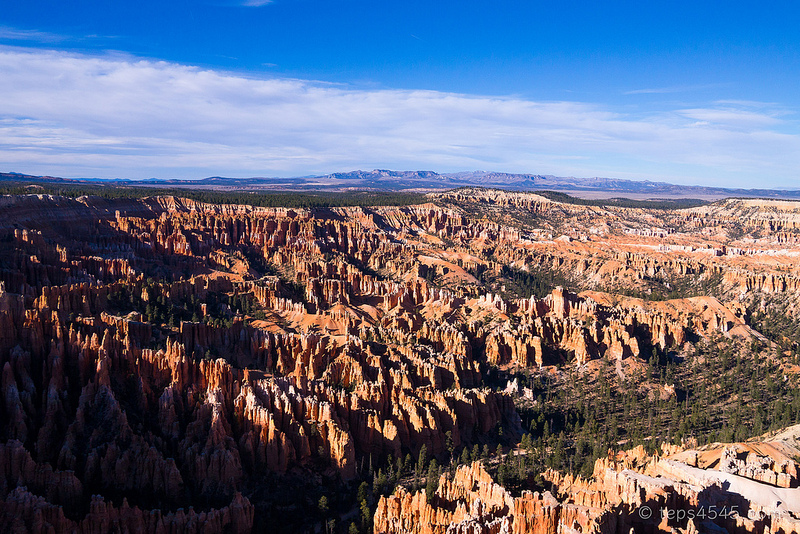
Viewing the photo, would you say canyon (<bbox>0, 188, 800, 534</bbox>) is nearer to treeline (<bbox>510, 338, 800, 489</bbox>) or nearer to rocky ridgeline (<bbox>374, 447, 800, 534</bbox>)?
rocky ridgeline (<bbox>374, 447, 800, 534</bbox>)

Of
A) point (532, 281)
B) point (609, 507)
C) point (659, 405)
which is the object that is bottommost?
point (659, 405)

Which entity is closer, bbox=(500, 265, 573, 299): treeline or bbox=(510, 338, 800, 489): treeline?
bbox=(510, 338, 800, 489): treeline

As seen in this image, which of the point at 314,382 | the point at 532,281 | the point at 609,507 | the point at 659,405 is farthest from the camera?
the point at 532,281

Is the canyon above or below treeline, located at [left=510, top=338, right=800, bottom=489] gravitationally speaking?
above

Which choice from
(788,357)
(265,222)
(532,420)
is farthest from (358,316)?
(265,222)

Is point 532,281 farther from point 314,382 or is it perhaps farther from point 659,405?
point 314,382

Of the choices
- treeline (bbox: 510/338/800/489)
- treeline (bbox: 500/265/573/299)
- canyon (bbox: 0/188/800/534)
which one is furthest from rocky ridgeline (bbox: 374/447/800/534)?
treeline (bbox: 500/265/573/299)

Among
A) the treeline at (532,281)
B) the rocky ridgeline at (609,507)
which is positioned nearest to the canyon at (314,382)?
the rocky ridgeline at (609,507)

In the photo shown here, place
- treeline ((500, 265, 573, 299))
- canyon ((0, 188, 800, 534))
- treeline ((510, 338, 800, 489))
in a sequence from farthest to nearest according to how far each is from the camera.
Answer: treeline ((500, 265, 573, 299)), treeline ((510, 338, 800, 489)), canyon ((0, 188, 800, 534))

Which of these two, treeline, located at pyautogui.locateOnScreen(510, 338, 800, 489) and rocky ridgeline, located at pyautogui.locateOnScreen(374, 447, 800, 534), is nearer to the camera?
rocky ridgeline, located at pyautogui.locateOnScreen(374, 447, 800, 534)

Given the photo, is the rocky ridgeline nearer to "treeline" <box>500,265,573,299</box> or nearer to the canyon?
the canyon

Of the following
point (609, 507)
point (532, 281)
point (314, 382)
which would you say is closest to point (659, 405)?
point (609, 507)

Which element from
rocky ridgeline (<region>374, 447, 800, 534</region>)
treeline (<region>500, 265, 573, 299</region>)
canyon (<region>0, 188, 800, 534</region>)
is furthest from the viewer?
treeline (<region>500, 265, 573, 299</region>)
